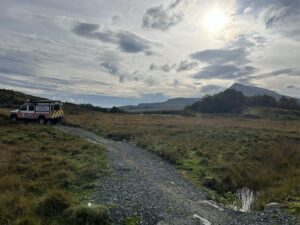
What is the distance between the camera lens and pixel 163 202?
1315cm

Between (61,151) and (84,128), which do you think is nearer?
(61,151)

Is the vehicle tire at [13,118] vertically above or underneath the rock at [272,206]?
above

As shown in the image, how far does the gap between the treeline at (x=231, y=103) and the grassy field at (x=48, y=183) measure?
136m

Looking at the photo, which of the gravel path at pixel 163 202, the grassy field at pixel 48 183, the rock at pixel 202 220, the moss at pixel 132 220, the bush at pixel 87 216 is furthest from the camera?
the gravel path at pixel 163 202

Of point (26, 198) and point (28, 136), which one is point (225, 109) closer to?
point (28, 136)

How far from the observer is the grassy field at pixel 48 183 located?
1061cm

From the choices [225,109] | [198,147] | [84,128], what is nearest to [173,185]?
[198,147]

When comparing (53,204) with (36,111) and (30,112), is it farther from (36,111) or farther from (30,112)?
(30,112)

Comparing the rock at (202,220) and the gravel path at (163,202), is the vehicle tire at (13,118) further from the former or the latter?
the rock at (202,220)

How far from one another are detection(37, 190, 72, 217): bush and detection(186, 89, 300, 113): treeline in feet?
478

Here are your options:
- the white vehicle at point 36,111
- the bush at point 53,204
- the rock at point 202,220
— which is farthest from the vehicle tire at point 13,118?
the rock at point 202,220

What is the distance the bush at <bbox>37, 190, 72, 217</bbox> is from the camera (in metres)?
11.1

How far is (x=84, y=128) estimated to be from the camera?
46.0 m

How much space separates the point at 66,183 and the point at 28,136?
714 inches
